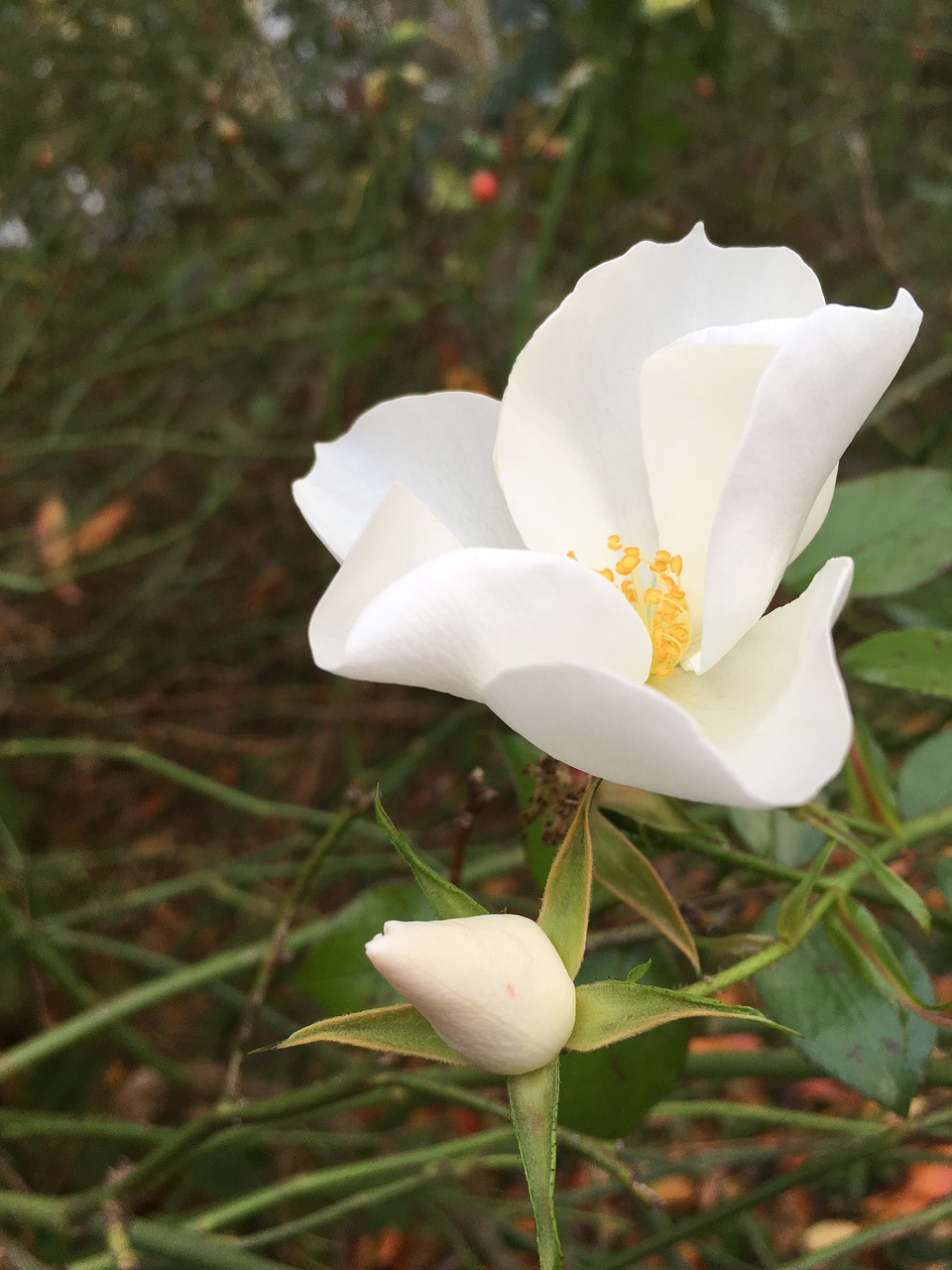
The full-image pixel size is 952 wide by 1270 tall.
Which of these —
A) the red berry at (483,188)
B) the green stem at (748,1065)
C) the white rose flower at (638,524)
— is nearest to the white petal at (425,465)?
the white rose flower at (638,524)

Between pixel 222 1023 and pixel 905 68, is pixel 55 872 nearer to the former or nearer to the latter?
pixel 222 1023

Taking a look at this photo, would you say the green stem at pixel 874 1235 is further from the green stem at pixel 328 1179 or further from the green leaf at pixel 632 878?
the green leaf at pixel 632 878

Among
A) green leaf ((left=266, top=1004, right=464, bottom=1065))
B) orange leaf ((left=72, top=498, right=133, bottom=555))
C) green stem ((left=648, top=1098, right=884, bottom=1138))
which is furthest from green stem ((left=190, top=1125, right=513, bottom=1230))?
orange leaf ((left=72, top=498, right=133, bottom=555))

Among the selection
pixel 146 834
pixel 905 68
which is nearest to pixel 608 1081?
pixel 146 834

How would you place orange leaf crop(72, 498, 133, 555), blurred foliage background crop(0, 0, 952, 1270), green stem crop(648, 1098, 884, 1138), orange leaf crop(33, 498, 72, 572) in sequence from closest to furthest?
1. green stem crop(648, 1098, 884, 1138)
2. blurred foliage background crop(0, 0, 952, 1270)
3. orange leaf crop(33, 498, 72, 572)
4. orange leaf crop(72, 498, 133, 555)

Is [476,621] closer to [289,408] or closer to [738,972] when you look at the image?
[738,972]

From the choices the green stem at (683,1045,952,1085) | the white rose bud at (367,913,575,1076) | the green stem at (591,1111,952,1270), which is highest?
the white rose bud at (367,913,575,1076)

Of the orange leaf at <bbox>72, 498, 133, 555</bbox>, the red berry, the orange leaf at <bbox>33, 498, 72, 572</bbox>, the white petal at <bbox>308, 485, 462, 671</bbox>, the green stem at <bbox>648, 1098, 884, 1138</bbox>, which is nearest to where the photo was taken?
the white petal at <bbox>308, 485, 462, 671</bbox>

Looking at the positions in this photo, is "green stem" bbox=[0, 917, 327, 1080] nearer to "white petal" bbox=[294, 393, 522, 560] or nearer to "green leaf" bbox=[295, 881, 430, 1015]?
"green leaf" bbox=[295, 881, 430, 1015]
